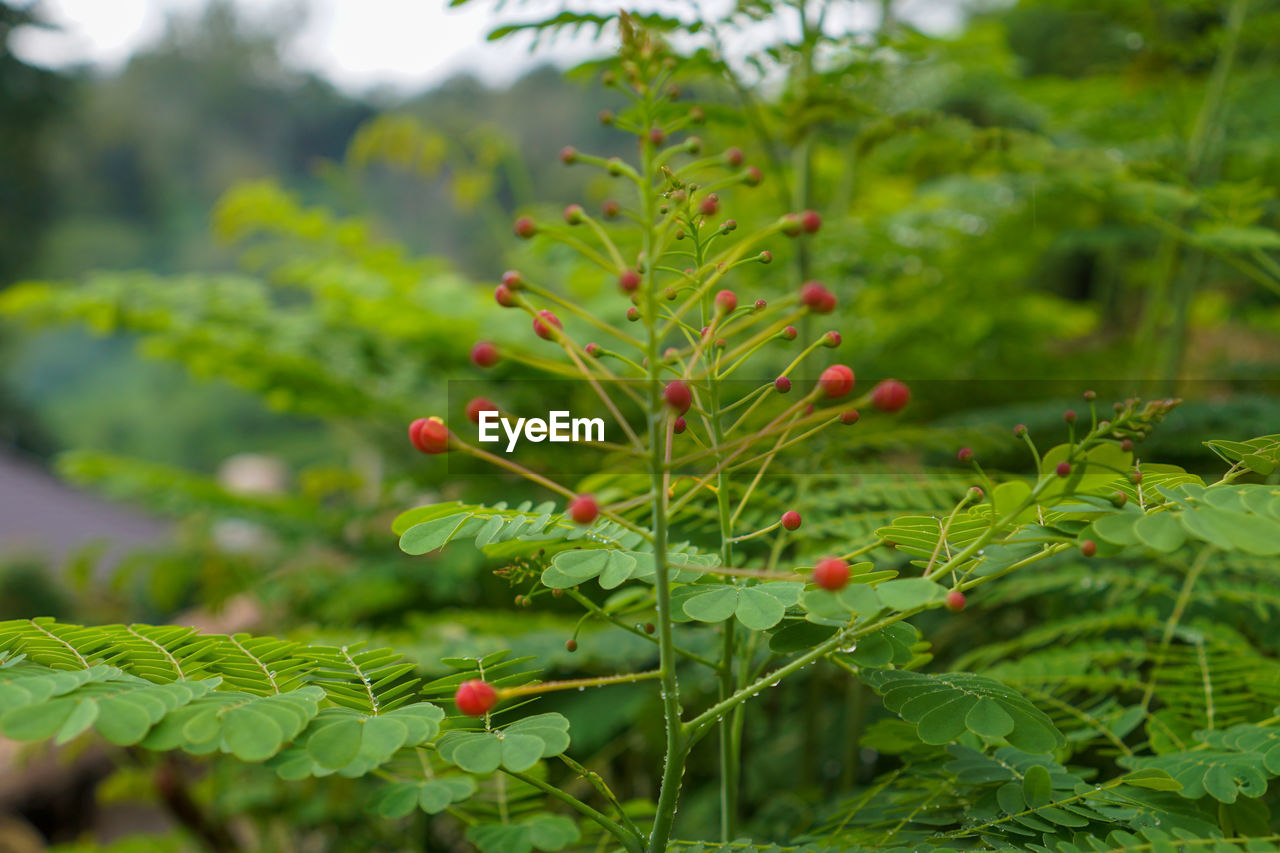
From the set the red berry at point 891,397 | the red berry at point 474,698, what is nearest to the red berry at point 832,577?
the red berry at point 891,397

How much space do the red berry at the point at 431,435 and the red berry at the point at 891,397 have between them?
0.26m

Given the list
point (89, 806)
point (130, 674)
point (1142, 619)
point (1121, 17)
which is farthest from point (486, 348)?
point (89, 806)

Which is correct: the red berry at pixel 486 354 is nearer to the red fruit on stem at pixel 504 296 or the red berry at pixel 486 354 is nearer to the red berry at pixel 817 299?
the red fruit on stem at pixel 504 296

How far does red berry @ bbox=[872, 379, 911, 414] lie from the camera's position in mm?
420

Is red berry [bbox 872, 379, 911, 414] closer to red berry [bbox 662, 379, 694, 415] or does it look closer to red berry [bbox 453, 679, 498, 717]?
red berry [bbox 662, 379, 694, 415]

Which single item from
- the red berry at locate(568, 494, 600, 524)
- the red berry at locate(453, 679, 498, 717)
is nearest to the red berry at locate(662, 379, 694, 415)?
the red berry at locate(568, 494, 600, 524)

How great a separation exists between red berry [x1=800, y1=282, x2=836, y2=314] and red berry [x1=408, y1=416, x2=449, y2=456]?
0.78ft

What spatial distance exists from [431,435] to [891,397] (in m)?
0.28

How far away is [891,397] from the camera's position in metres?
0.42

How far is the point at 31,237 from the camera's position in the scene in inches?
364

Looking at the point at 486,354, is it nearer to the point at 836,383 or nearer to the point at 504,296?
the point at 504,296

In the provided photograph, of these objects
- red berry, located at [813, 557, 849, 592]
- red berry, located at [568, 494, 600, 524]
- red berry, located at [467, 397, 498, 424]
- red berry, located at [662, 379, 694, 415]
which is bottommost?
red berry, located at [813, 557, 849, 592]

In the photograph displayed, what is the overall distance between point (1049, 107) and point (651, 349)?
8.82 ft

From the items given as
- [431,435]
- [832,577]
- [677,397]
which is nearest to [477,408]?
[431,435]
